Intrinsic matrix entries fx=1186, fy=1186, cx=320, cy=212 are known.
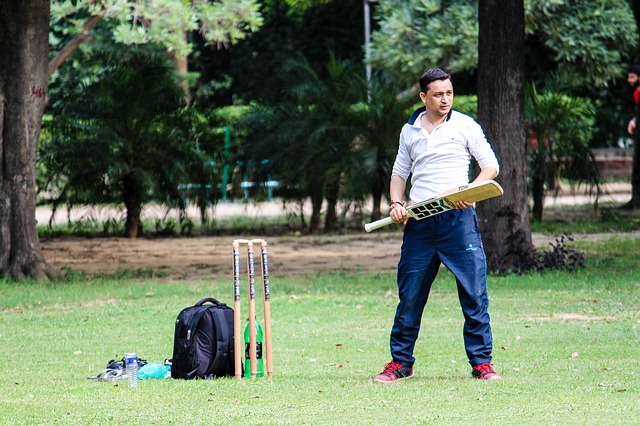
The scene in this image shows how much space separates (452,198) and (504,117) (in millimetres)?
6872

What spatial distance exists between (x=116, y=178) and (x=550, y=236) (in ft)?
22.3

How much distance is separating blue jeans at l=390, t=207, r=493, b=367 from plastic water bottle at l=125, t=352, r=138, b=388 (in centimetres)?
160

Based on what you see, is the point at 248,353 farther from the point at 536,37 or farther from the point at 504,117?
the point at 536,37

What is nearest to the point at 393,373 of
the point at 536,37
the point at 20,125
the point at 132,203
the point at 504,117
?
the point at 504,117

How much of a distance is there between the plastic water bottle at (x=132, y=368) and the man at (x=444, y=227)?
1493 millimetres

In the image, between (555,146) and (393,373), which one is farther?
(555,146)

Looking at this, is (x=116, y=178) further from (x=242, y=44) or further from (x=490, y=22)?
(x=242, y=44)

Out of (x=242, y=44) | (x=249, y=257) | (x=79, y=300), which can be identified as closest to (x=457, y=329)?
(x=249, y=257)

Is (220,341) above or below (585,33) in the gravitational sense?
below

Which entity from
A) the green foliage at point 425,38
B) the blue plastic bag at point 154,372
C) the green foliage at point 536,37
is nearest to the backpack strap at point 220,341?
the blue plastic bag at point 154,372

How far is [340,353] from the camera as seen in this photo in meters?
8.96

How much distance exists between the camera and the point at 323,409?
6.40 metres

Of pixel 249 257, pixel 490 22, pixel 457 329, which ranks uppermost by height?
pixel 490 22

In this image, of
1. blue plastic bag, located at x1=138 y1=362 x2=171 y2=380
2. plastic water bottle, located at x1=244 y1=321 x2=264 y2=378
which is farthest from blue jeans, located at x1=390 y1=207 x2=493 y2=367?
blue plastic bag, located at x1=138 y1=362 x2=171 y2=380
